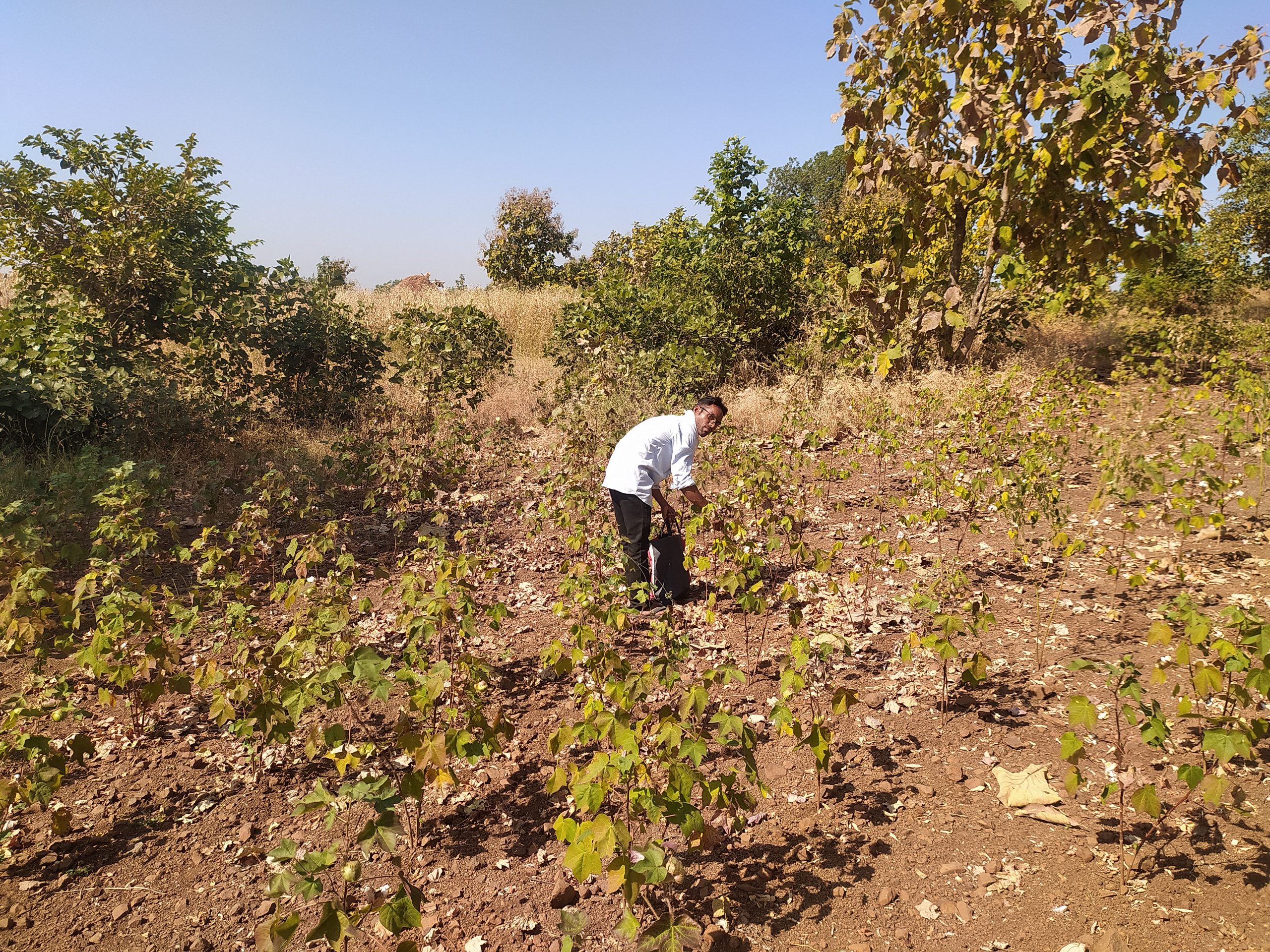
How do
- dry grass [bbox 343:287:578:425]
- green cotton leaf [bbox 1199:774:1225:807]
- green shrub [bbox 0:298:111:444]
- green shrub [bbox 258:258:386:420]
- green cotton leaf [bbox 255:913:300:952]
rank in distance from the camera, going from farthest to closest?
dry grass [bbox 343:287:578:425] → green shrub [bbox 258:258:386:420] → green shrub [bbox 0:298:111:444] → green cotton leaf [bbox 1199:774:1225:807] → green cotton leaf [bbox 255:913:300:952]

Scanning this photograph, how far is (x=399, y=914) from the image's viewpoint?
174 cm

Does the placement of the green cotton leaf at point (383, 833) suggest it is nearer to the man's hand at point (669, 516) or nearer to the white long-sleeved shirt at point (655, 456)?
the white long-sleeved shirt at point (655, 456)

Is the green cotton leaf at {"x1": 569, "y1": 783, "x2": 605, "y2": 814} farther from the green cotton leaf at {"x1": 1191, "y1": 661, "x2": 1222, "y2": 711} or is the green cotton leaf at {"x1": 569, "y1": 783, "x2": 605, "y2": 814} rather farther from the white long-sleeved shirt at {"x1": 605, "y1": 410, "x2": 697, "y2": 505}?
the white long-sleeved shirt at {"x1": 605, "y1": 410, "x2": 697, "y2": 505}

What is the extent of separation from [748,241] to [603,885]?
785 cm

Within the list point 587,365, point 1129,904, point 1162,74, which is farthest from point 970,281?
point 1129,904

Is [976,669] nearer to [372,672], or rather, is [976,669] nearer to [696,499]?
[696,499]

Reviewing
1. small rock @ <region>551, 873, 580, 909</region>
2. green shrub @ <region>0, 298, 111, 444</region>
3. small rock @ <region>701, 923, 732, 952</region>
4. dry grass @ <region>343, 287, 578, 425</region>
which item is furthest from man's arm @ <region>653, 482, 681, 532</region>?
A: green shrub @ <region>0, 298, 111, 444</region>

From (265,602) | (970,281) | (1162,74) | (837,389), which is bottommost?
(265,602)

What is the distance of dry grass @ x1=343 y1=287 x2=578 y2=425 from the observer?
937 cm

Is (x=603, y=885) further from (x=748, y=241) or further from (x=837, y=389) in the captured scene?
(x=748, y=241)

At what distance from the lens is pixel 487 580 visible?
491cm

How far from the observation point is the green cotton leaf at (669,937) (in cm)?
183

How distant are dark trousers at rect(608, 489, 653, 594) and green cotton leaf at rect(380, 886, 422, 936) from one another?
2558mm

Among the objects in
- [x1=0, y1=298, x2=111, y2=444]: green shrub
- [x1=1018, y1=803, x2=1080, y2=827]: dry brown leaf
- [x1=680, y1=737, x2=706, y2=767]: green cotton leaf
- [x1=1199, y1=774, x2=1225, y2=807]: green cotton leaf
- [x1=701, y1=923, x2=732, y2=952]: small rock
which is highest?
[x1=0, y1=298, x2=111, y2=444]: green shrub
